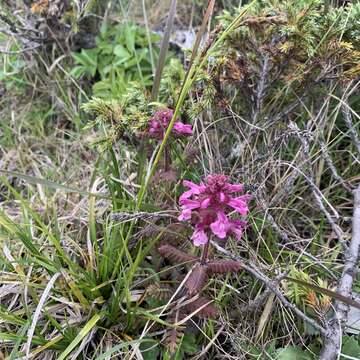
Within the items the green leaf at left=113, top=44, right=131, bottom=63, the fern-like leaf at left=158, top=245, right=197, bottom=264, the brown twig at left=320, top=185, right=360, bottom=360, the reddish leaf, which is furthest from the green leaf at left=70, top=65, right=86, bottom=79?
the brown twig at left=320, top=185, right=360, bottom=360

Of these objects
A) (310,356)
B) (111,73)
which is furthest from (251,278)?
(111,73)

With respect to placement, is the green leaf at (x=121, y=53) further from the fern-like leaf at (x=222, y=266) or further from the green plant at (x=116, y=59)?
the fern-like leaf at (x=222, y=266)

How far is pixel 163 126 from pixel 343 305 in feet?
2.50

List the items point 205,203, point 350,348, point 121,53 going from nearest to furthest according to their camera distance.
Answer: point 205,203, point 350,348, point 121,53

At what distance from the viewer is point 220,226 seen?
1.33 metres

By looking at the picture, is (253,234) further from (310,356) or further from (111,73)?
(111,73)

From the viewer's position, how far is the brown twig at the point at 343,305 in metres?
1.37

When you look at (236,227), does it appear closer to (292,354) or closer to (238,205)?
(238,205)

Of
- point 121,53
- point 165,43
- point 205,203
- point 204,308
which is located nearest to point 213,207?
point 205,203

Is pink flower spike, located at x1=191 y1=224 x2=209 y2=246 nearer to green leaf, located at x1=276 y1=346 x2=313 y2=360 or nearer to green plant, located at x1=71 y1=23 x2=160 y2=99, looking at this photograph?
green leaf, located at x1=276 y1=346 x2=313 y2=360

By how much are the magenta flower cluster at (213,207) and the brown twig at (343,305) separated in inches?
14.5

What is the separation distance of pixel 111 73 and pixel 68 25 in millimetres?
357

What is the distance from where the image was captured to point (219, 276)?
1659mm

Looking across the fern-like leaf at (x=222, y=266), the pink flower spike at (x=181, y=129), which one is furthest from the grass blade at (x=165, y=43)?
the fern-like leaf at (x=222, y=266)
